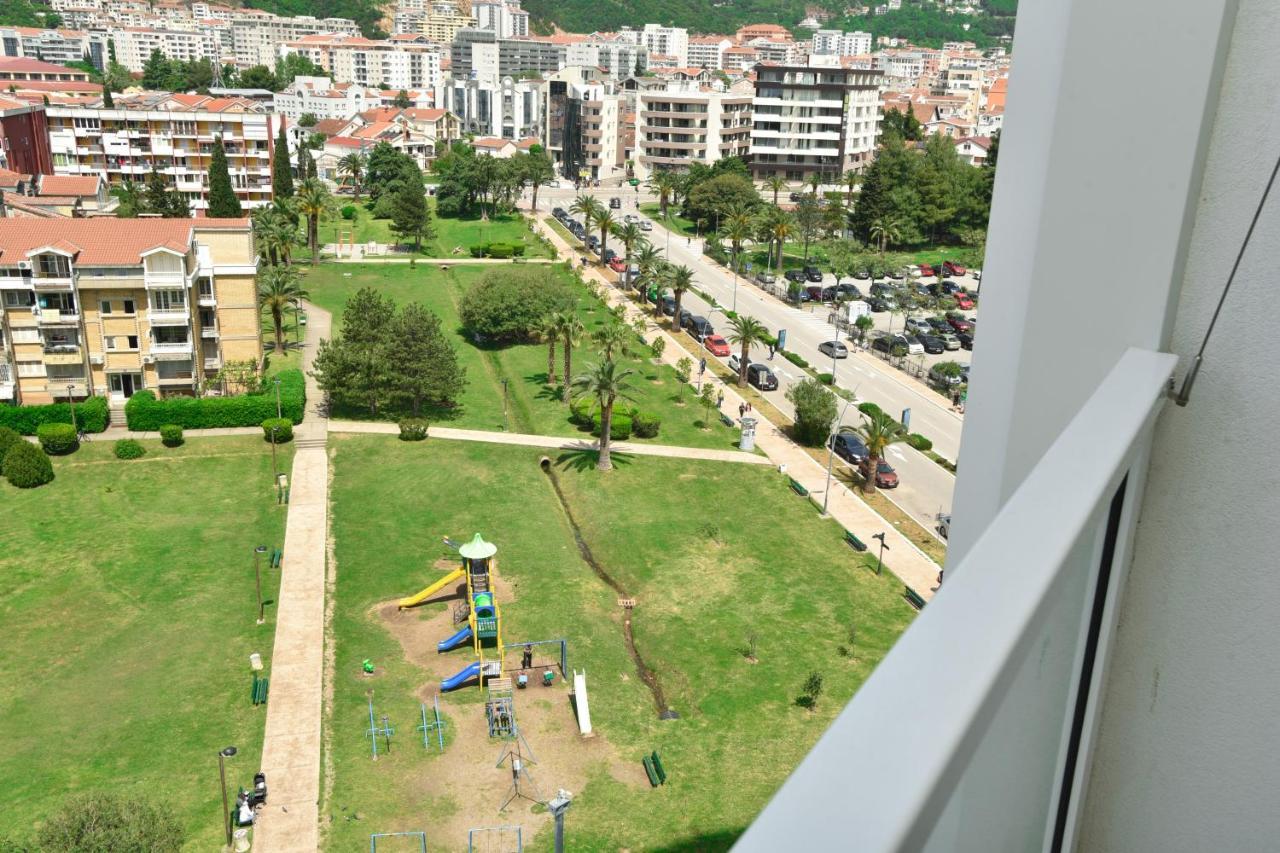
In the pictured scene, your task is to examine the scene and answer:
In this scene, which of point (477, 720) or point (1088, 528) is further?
point (477, 720)

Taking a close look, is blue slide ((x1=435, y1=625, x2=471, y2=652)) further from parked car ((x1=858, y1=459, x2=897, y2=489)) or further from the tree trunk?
parked car ((x1=858, y1=459, x2=897, y2=489))

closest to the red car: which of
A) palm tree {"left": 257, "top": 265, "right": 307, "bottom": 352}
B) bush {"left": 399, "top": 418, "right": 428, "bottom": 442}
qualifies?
bush {"left": 399, "top": 418, "right": 428, "bottom": 442}

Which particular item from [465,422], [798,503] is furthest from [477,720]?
[465,422]

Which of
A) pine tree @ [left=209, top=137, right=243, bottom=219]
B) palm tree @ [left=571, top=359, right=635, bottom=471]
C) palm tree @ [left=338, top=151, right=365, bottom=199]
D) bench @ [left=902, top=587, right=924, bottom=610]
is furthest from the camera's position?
palm tree @ [left=338, top=151, right=365, bottom=199]

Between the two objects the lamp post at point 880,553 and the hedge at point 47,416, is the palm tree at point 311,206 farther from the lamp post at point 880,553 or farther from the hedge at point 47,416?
the lamp post at point 880,553

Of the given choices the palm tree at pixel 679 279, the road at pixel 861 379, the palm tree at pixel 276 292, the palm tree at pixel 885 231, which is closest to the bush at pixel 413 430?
the palm tree at pixel 276 292

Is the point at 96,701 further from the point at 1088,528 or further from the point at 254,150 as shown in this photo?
the point at 254,150
